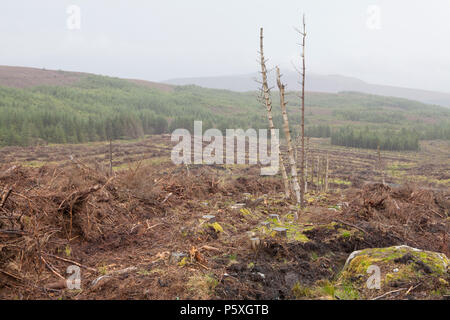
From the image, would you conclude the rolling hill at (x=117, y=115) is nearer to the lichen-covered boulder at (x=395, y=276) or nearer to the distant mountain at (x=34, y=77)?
the distant mountain at (x=34, y=77)

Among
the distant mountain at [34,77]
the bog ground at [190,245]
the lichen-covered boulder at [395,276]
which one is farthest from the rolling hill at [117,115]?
the lichen-covered boulder at [395,276]

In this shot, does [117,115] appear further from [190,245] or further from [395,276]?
[395,276]

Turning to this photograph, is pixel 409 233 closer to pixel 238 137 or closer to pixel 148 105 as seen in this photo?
pixel 238 137

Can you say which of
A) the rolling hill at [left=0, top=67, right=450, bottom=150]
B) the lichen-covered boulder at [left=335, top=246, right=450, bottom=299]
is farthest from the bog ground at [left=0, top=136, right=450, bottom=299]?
the rolling hill at [left=0, top=67, right=450, bottom=150]

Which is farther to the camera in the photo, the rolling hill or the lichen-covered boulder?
the rolling hill

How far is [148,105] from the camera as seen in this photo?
141125mm

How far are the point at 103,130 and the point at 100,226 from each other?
7378cm

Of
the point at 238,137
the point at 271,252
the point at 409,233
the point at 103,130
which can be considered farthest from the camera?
the point at 238,137

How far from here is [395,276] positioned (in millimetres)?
4172

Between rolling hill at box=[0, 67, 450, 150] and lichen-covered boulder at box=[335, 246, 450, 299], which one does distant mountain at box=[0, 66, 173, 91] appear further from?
lichen-covered boulder at box=[335, 246, 450, 299]

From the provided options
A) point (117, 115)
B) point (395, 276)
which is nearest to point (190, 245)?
point (395, 276)

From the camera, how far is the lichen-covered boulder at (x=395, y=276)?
3.86 m

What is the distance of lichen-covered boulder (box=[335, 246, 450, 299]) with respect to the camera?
152 inches
